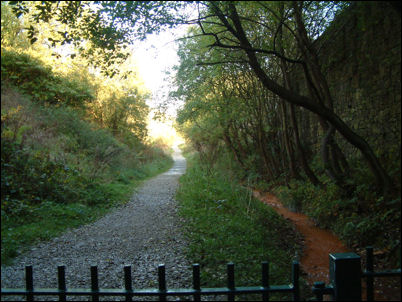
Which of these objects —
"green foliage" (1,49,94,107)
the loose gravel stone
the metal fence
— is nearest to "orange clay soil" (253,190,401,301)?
the metal fence

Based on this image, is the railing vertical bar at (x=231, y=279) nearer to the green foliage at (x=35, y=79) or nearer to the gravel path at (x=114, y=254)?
the gravel path at (x=114, y=254)

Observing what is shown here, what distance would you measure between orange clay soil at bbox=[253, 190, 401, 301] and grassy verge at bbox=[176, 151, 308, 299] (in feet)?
1.03

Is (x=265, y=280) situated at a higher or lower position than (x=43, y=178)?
lower

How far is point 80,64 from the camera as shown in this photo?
1684 centimetres

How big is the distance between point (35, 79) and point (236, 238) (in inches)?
340

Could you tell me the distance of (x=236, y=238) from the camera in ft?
21.3

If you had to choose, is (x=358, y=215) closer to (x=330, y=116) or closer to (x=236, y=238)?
(x=236, y=238)

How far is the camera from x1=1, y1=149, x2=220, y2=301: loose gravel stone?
15.6 feet

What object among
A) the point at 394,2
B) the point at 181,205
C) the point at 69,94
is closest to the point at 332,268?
the point at 394,2

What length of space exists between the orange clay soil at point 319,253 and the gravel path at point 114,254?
96.0 inches

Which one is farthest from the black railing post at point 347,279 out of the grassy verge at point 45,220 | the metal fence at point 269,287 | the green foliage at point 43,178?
the green foliage at point 43,178

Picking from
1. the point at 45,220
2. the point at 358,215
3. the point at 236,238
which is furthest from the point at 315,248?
the point at 45,220

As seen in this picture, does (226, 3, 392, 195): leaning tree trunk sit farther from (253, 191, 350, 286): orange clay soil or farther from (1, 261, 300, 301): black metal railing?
(1, 261, 300, 301): black metal railing

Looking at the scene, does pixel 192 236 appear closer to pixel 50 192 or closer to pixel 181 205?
pixel 181 205
